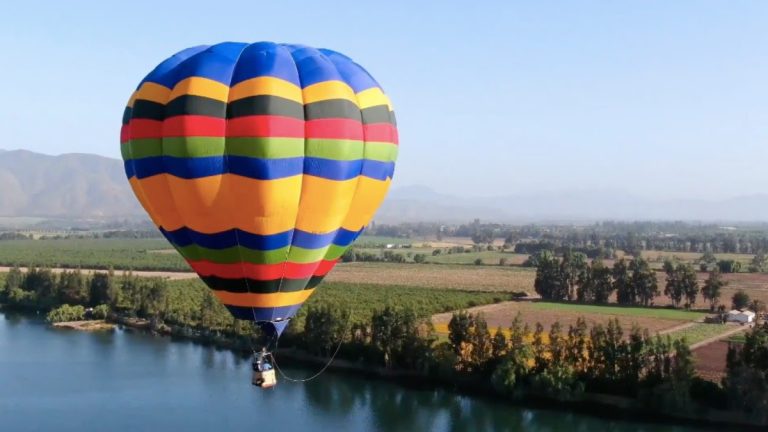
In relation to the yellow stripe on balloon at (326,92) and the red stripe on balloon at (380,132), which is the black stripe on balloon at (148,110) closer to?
the yellow stripe on balloon at (326,92)

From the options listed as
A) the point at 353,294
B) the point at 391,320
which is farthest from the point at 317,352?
the point at 353,294

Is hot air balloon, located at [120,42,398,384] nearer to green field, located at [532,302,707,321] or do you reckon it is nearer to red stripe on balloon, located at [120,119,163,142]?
red stripe on balloon, located at [120,119,163,142]

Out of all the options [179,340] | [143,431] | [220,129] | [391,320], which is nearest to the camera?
[220,129]

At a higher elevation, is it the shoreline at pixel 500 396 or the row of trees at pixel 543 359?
the row of trees at pixel 543 359

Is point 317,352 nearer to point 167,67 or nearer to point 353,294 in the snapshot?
point 353,294

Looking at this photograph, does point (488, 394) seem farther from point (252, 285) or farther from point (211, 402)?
point (252, 285)

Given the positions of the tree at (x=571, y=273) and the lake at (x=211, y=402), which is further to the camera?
the tree at (x=571, y=273)

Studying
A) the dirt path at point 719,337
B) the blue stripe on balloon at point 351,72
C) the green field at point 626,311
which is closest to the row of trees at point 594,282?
the green field at point 626,311
